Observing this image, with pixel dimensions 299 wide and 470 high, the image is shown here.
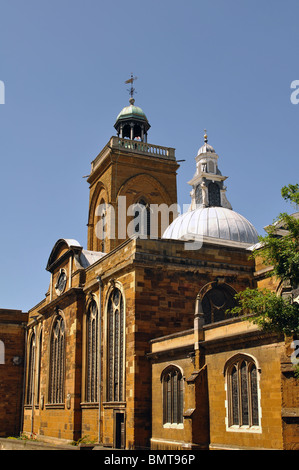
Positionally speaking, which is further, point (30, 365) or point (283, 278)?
point (30, 365)

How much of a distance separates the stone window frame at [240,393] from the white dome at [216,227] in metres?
13.5

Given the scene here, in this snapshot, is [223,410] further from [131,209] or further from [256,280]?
[131,209]

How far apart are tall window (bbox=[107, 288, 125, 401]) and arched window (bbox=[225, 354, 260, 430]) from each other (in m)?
7.65

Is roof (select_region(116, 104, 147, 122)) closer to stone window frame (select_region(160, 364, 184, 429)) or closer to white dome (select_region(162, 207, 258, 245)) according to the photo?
white dome (select_region(162, 207, 258, 245))

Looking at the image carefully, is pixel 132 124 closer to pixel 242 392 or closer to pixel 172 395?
pixel 172 395

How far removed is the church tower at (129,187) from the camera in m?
41.8

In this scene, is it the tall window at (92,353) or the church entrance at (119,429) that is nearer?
the church entrance at (119,429)

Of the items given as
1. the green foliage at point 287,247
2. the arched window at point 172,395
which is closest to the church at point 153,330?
the arched window at point 172,395

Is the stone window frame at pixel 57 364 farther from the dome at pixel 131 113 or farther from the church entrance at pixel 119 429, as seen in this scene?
the dome at pixel 131 113

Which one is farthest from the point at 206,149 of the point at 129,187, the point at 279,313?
the point at 279,313

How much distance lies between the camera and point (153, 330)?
85.1 feet

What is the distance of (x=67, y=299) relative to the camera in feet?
113

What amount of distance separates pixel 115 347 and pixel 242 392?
9.62 meters
